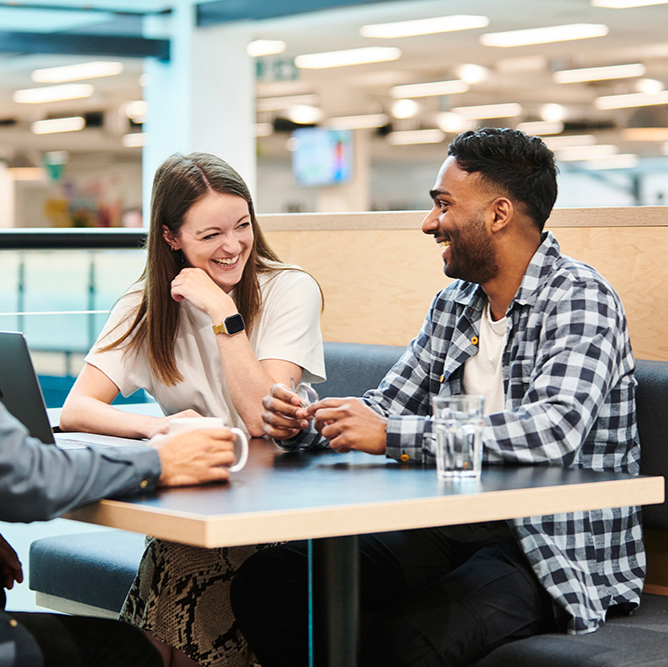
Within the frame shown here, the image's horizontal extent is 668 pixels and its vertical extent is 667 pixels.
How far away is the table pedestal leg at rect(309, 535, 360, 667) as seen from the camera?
140 cm

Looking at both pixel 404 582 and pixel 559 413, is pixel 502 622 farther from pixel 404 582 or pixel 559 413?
pixel 559 413

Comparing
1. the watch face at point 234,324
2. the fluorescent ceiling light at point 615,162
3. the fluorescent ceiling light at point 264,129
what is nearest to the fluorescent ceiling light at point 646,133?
the fluorescent ceiling light at point 615,162

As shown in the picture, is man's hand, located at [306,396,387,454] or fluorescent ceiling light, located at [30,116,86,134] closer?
man's hand, located at [306,396,387,454]

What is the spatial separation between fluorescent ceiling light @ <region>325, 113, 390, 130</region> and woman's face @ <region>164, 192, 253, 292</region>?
575 inches

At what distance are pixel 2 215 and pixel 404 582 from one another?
68.9ft

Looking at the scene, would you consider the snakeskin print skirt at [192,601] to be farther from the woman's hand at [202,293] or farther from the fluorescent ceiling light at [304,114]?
the fluorescent ceiling light at [304,114]

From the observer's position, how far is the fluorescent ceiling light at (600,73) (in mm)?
11883

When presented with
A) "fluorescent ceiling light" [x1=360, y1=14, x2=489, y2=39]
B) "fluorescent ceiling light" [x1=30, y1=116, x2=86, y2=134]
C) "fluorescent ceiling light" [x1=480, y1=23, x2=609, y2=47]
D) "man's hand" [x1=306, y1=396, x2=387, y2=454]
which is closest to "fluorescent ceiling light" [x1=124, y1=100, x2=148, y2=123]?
"fluorescent ceiling light" [x1=30, y1=116, x2=86, y2=134]

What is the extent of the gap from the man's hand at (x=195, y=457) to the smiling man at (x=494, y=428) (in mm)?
240

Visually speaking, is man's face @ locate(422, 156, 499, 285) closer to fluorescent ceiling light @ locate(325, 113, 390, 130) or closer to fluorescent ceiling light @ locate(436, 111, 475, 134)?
fluorescent ceiling light @ locate(436, 111, 475, 134)

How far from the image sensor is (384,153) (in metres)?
17.7

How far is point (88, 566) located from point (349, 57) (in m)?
12.0

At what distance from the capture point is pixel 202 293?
2.04 metres

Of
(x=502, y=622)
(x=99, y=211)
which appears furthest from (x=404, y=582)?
(x=99, y=211)
